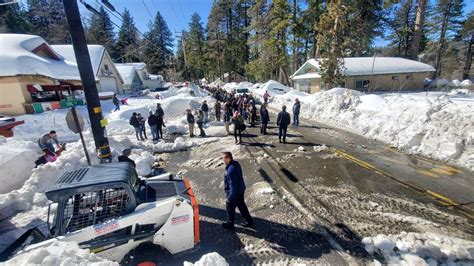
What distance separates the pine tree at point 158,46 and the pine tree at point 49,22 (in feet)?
64.8

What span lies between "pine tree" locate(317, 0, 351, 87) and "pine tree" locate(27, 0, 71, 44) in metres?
56.3

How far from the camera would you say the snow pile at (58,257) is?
253 cm

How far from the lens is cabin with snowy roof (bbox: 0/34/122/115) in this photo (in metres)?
18.5

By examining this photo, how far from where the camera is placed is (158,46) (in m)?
68.3

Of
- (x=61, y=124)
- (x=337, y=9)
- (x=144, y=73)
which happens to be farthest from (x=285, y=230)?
(x=144, y=73)

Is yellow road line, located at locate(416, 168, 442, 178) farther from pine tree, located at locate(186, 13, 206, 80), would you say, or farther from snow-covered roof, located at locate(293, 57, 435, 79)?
pine tree, located at locate(186, 13, 206, 80)

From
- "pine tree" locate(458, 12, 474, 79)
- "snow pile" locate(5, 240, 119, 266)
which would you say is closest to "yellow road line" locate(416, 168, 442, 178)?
"snow pile" locate(5, 240, 119, 266)

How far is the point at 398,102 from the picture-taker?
1179cm

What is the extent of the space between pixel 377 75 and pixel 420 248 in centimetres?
3042

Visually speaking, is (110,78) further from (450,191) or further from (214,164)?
(450,191)

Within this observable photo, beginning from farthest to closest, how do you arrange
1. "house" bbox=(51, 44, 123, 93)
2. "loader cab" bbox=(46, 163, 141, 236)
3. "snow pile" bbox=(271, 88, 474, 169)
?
"house" bbox=(51, 44, 123, 93) → "snow pile" bbox=(271, 88, 474, 169) → "loader cab" bbox=(46, 163, 141, 236)

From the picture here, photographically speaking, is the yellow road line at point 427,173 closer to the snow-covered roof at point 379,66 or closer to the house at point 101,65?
the snow-covered roof at point 379,66

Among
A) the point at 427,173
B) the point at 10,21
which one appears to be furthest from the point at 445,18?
the point at 10,21

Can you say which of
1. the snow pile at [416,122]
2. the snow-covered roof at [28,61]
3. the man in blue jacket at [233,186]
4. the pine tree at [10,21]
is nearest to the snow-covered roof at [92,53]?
the snow-covered roof at [28,61]
